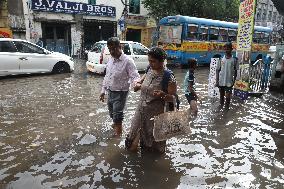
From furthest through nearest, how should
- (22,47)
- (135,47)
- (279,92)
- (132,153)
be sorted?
(135,47) → (22,47) → (279,92) → (132,153)

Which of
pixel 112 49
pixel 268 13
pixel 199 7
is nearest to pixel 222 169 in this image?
pixel 112 49

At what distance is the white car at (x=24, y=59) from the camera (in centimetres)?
1148

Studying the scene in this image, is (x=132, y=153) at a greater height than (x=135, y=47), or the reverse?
(x=135, y=47)

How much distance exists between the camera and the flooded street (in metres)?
4.00

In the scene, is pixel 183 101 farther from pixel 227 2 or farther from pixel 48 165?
pixel 227 2

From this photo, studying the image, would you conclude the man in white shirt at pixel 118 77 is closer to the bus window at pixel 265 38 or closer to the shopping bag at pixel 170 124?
the shopping bag at pixel 170 124

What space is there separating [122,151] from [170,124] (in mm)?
1321

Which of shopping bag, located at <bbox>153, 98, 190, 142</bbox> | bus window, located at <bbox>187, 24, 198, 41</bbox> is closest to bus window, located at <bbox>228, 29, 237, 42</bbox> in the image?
bus window, located at <bbox>187, 24, 198, 41</bbox>

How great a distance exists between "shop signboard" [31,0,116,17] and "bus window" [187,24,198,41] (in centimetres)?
1043

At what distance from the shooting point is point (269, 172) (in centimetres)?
436

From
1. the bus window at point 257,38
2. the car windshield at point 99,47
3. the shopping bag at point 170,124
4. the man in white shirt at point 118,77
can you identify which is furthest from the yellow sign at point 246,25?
the bus window at point 257,38

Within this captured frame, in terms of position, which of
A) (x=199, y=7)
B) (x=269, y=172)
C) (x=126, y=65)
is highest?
(x=199, y=7)

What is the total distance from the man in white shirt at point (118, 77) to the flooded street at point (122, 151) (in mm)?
709

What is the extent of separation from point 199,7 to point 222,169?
74.0ft
